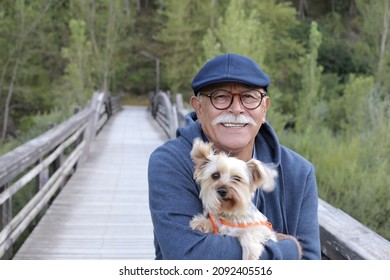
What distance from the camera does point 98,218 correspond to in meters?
5.71

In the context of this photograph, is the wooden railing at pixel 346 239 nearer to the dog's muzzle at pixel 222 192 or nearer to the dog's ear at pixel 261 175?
the dog's ear at pixel 261 175

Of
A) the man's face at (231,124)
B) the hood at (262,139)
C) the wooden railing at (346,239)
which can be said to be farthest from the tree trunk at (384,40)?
the man's face at (231,124)

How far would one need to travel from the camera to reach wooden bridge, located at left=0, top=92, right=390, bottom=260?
2.54 meters

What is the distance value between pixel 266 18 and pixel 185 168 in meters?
27.0

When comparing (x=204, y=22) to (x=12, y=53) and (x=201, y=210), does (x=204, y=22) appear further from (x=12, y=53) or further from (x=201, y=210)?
(x=201, y=210)

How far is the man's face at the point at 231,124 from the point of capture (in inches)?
81.2

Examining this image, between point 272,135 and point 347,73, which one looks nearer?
point 272,135

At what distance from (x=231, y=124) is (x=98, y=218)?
396 centimetres

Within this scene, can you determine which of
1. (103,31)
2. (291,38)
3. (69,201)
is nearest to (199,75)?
(69,201)

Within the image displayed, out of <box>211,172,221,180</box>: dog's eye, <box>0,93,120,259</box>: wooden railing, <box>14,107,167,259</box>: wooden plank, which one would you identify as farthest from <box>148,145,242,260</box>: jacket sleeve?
<box>14,107,167,259</box>: wooden plank

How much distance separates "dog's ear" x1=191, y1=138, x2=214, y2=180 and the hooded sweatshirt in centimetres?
8

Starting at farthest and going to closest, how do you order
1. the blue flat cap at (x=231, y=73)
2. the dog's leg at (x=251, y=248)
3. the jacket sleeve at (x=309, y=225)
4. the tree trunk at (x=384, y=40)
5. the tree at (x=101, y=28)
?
the tree at (x=101, y=28)
the tree trunk at (x=384, y=40)
the jacket sleeve at (x=309, y=225)
the blue flat cap at (x=231, y=73)
the dog's leg at (x=251, y=248)

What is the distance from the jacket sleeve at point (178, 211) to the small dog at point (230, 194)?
1.5 inches

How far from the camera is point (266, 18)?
91.2 ft
